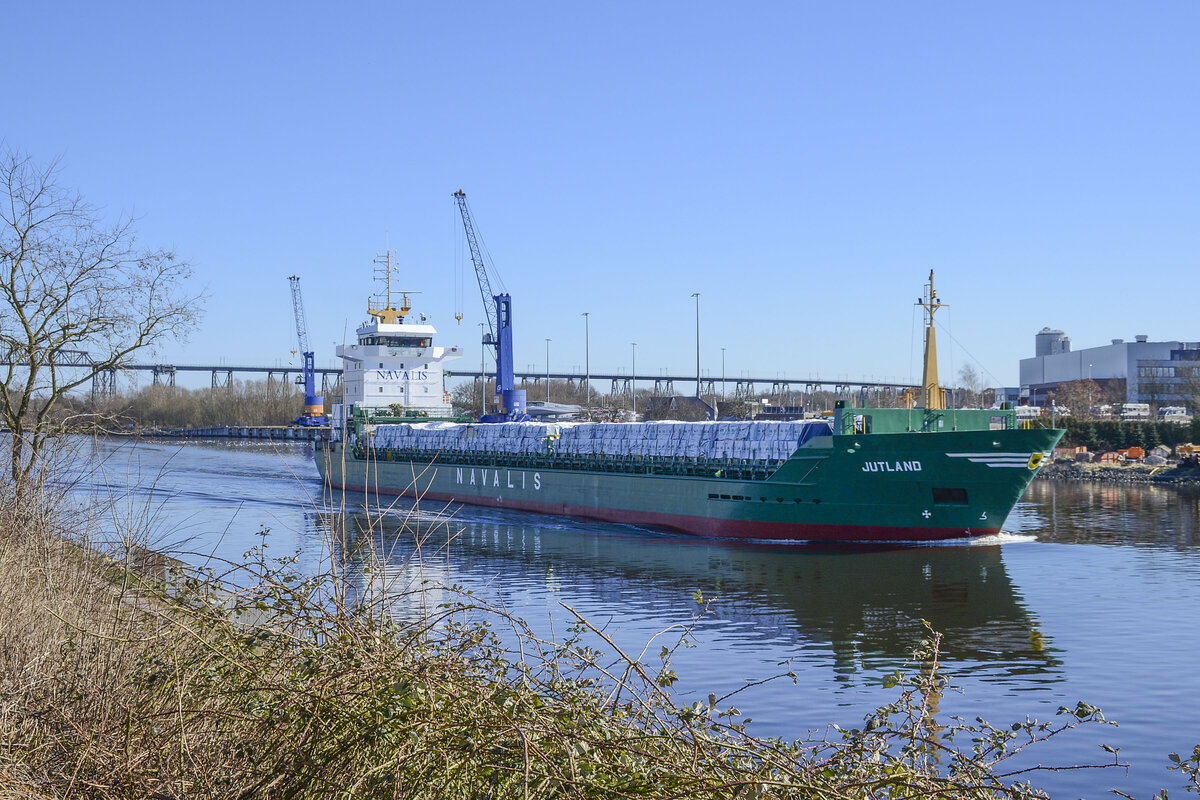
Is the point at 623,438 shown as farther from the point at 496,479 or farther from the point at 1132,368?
the point at 1132,368

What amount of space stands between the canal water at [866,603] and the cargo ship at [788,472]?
1009 millimetres

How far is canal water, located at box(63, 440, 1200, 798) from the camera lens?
12.5 m

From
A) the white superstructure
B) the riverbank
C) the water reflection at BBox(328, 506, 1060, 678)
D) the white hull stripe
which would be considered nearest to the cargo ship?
the white hull stripe

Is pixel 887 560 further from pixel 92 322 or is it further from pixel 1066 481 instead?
pixel 1066 481

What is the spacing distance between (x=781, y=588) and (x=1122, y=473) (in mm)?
42174

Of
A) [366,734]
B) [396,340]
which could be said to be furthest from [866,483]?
[396,340]

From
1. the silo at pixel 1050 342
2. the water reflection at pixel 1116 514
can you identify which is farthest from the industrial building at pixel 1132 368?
the water reflection at pixel 1116 514

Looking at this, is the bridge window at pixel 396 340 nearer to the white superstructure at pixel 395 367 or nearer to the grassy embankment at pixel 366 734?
the white superstructure at pixel 395 367

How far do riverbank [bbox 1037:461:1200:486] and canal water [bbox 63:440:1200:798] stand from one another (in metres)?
17.6

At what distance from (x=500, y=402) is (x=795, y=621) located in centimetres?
3900

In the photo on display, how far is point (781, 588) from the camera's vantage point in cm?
2255

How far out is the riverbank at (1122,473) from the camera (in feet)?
169

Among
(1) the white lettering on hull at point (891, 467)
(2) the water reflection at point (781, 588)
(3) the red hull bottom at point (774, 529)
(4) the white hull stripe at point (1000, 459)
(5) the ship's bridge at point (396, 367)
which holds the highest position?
(5) the ship's bridge at point (396, 367)

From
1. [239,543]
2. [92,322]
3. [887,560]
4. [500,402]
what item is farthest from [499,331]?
[92,322]
